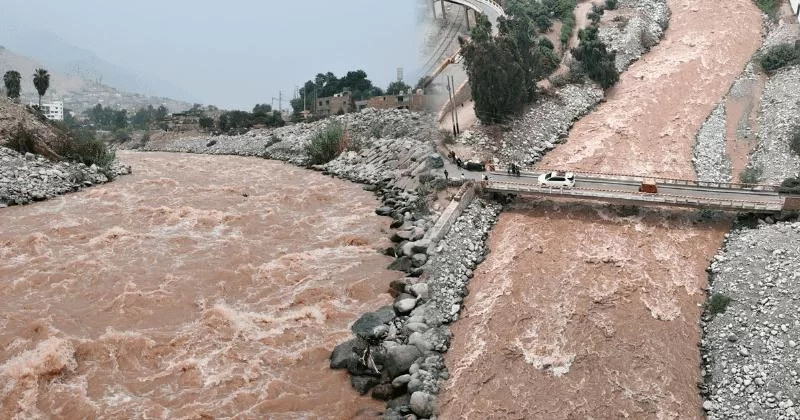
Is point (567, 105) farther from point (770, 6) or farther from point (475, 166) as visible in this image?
point (770, 6)

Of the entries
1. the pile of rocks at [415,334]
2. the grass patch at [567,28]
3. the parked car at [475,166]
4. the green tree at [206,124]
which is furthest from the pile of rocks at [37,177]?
the green tree at [206,124]

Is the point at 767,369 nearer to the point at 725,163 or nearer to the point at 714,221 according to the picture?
the point at 714,221

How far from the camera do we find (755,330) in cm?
1750

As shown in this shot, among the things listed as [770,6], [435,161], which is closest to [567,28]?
[770,6]

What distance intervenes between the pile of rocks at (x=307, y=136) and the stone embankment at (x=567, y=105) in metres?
5.02

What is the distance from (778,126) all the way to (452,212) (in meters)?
22.6

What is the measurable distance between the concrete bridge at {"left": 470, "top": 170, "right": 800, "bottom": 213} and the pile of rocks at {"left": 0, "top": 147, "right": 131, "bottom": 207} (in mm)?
25367

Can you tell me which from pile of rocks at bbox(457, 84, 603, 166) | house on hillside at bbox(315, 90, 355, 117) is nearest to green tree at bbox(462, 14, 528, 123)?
pile of rocks at bbox(457, 84, 603, 166)

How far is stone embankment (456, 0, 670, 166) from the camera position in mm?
36844

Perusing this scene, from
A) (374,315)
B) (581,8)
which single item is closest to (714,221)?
(374,315)

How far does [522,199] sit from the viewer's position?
29.4 metres

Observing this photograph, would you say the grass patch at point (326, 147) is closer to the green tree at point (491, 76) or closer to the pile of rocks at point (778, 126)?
the green tree at point (491, 76)

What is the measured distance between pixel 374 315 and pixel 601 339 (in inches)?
286

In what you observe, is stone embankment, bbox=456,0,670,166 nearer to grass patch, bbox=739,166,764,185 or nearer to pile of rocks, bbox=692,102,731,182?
pile of rocks, bbox=692,102,731,182
